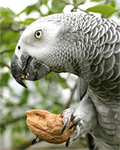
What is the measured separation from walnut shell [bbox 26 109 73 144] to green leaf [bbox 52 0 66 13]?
468 mm

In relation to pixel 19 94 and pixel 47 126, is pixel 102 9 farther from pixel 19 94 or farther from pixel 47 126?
pixel 19 94

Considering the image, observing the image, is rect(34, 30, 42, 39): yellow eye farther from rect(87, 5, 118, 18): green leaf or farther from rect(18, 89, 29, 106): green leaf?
rect(18, 89, 29, 106): green leaf

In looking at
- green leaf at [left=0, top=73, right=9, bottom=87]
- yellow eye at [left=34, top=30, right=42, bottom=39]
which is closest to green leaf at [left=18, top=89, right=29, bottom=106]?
green leaf at [left=0, top=73, right=9, bottom=87]

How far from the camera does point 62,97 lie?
1.54m

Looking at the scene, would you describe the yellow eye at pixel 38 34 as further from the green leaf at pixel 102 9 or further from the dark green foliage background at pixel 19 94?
the dark green foliage background at pixel 19 94

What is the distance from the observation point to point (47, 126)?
0.64 meters

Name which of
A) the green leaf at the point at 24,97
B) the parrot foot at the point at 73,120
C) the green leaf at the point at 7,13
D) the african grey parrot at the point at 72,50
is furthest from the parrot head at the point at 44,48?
the green leaf at the point at 24,97

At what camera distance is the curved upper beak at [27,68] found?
27.9 inches

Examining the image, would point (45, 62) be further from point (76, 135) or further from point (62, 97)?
point (62, 97)

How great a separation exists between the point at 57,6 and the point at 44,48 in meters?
0.30

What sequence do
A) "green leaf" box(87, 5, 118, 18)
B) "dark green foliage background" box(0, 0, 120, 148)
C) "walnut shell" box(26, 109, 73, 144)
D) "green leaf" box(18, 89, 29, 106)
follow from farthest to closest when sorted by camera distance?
"green leaf" box(18, 89, 29, 106), "dark green foliage background" box(0, 0, 120, 148), "green leaf" box(87, 5, 118, 18), "walnut shell" box(26, 109, 73, 144)

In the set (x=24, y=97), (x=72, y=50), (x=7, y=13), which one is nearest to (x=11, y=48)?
(x=7, y=13)

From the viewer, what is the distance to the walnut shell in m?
0.64

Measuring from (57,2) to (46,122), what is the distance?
0.56 meters
